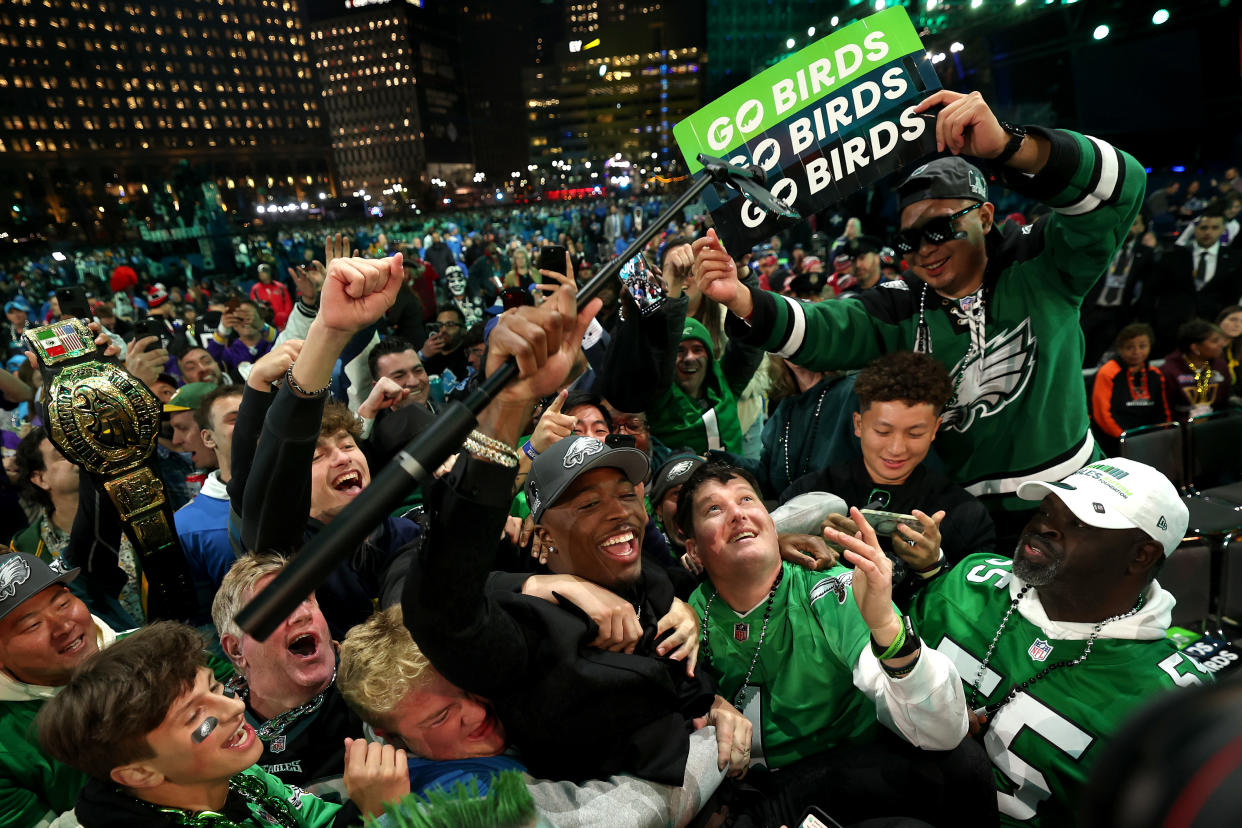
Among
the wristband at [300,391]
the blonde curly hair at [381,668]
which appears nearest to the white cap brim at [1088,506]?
the blonde curly hair at [381,668]

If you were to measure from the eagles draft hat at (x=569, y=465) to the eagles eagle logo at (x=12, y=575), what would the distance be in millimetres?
1592

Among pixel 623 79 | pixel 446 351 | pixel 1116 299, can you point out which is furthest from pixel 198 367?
pixel 623 79

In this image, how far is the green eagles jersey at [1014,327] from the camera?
7.04 ft

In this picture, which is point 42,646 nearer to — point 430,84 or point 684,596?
point 684,596

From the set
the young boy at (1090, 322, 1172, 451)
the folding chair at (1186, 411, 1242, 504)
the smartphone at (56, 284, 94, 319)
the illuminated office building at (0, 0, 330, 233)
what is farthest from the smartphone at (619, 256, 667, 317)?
the illuminated office building at (0, 0, 330, 233)

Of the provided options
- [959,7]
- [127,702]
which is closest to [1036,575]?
[127,702]

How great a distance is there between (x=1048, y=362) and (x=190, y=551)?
Answer: 3492 millimetres

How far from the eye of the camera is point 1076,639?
1.91 metres

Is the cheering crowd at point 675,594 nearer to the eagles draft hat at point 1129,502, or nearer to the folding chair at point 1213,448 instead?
the eagles draft hat at point 1129,502

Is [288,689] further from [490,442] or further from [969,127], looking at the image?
[969,127]

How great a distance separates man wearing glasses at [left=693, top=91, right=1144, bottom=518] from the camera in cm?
212

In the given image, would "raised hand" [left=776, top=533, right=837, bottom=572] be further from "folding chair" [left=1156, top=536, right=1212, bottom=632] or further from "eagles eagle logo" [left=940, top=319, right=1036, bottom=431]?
"folding chair" [left=1156, top=536, right=1212, bottom=632]

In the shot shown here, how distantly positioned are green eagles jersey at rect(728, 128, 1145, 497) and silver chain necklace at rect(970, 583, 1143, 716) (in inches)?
26.9

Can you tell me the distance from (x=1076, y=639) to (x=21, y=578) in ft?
10.6
